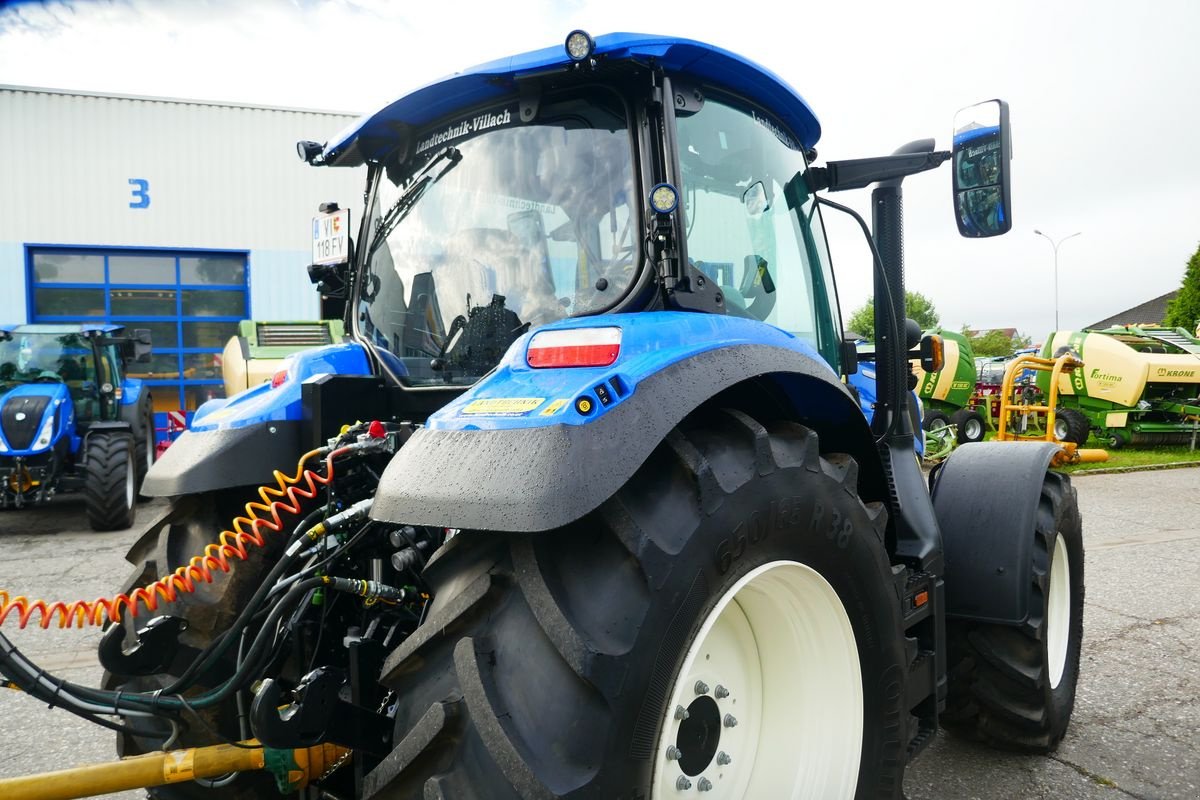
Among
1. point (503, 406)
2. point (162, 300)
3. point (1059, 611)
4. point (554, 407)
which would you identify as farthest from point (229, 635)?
point (162, 300)

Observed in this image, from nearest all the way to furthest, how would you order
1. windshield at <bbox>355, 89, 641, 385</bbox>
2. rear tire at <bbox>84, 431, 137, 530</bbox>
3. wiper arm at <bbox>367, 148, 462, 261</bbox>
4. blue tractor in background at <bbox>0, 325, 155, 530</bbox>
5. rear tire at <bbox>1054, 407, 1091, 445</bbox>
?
windshield at <bbox>355, 89, 641, 385</bbox>, wiper arm at <bbox>367, 148, 462, 261</bbox>, rear tire at <bbox>84, 431, 137, 530</bbox>, blue tractor in background at <bbox>0, 325, 155, 530</bbox>, rear tire at <bbox>1054, 407, 1091, 445</bbox>

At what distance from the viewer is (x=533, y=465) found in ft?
4.77

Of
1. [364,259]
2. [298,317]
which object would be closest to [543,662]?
[364,259]

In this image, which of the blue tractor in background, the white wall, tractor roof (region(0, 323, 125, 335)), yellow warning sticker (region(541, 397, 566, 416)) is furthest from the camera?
the white wall

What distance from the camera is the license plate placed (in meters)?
2.92

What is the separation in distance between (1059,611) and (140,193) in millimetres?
15707

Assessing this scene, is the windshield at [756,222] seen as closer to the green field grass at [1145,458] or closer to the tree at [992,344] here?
the green field grass at [1145,458]

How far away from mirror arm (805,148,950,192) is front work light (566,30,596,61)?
123 cm

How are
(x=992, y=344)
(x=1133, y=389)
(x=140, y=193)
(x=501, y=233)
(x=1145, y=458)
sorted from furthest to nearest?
(x=992, y=344) < (x=140, y=193) < (x=1133, y=389) < (x=1145, y=458) < (x=501, y=233)

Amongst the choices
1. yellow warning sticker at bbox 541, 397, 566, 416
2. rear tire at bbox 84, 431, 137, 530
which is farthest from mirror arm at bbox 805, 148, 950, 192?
rear tire at bbox 84, 431, 137, 530

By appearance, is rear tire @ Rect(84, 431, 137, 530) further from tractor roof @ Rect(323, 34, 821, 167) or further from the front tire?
tractor roof @ Rect(323, 34, 821, 167)

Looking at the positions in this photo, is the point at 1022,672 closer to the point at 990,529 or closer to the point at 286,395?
the point at 990,529

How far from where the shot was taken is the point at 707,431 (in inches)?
71.6

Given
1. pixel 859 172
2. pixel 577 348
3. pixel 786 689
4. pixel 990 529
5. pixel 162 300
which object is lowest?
pixel 786 689
